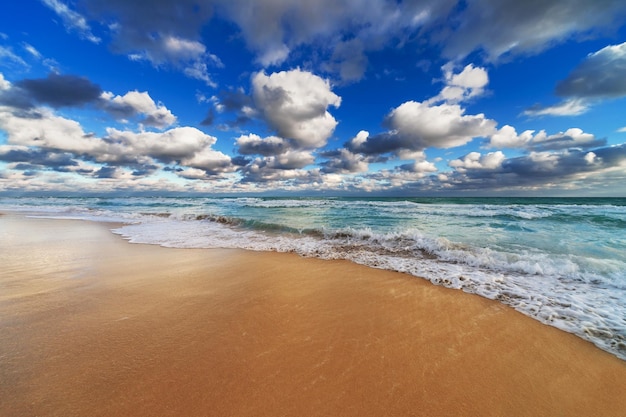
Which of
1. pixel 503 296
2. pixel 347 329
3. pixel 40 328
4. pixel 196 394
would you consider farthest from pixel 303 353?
pixel 503 296

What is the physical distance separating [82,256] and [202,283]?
471 centimetres

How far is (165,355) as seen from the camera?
8.65 ft

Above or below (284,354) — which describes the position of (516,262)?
below

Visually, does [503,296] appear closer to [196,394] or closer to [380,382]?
[380,382]

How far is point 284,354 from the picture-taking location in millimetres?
2717

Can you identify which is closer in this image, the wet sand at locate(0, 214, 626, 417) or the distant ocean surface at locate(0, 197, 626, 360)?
the wet sand at locate(0, 214, 626, 417)

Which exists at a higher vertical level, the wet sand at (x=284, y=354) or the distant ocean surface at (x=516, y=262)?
the wet sand at (x=284, y=354)

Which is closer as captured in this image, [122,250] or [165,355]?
[165,355]

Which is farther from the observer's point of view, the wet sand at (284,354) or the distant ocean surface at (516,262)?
the distant ocean surface at (516,262)

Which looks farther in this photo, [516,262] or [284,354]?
[516,262]

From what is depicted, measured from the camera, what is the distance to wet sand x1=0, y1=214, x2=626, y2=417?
2.09 m

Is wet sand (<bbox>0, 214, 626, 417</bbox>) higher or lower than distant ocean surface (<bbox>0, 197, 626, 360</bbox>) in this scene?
higher

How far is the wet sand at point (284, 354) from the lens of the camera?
6.86 ft

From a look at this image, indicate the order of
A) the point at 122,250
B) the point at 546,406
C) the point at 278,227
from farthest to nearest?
the point at 278,227 → the point at 122,250 → the point at 546,406
